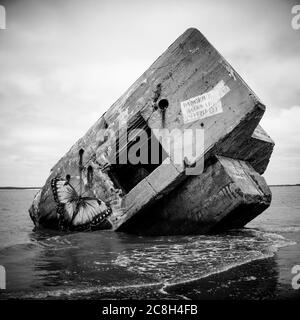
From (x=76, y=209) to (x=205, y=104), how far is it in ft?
9.48

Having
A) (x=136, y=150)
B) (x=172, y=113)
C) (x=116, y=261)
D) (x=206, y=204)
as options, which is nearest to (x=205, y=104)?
(x=172, y=113)

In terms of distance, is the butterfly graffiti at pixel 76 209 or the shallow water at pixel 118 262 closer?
the shallow water at pixel 118 262

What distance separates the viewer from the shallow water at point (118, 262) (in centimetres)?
274

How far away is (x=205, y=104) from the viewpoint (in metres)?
5.37

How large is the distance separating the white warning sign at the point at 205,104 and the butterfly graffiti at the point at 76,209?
209 centimetres

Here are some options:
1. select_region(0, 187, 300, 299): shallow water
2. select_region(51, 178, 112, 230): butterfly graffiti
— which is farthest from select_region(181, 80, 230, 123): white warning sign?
select_region(51, 178, 112, 230): butterfly graffiti

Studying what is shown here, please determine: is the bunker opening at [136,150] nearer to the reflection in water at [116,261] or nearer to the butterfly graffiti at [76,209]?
the butterfly graffiti at [76,209]

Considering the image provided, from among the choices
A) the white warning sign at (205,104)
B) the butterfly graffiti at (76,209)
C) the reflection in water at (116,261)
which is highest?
the white warning sign at (205,104)

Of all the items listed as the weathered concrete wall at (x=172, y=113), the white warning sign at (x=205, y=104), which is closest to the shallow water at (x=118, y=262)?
the weathered concrete wall at (x=172, y=113)

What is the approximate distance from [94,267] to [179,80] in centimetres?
336

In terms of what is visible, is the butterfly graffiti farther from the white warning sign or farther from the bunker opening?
the white warning sign
